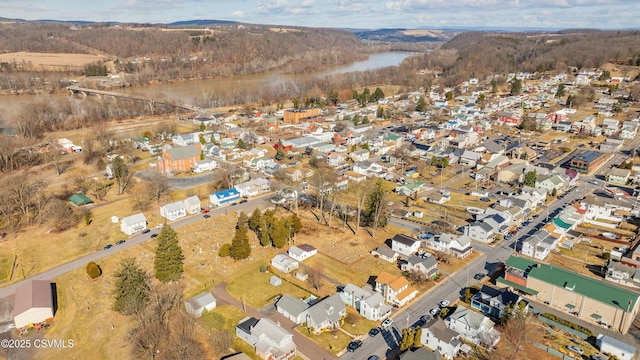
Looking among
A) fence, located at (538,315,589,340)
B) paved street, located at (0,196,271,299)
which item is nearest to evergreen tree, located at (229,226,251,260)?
paved street, located at (0,196,271,299)

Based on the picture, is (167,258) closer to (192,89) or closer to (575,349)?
(575,349)

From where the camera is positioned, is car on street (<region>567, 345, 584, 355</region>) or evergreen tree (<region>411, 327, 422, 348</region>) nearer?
car on street (<region>567, 345, 584, 355</region>)

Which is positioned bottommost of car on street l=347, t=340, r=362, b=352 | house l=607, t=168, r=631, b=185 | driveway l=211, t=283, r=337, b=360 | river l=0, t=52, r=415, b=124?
house l=607, t=168, r=631, b=185

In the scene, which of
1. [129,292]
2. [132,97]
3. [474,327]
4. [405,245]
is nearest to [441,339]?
[474,327]

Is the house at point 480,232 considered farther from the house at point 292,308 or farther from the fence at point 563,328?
the house at point 292,308

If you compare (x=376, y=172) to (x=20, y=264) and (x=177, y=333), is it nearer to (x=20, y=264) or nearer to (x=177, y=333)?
(x=177, y=333)

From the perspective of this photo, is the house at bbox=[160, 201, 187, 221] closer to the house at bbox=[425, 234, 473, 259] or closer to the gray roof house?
the gray roof house

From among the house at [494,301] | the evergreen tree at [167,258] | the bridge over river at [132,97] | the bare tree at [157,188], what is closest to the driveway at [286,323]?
the evergreen tree at [167,258]

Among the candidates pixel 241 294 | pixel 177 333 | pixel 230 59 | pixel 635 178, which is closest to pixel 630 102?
pixel 635 178
